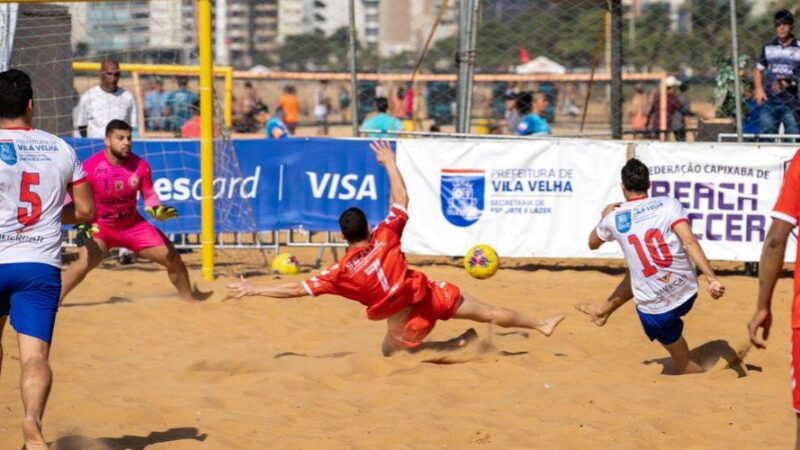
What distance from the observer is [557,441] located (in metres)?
5.53

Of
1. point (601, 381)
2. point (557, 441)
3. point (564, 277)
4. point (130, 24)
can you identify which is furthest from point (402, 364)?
point (130, 24)

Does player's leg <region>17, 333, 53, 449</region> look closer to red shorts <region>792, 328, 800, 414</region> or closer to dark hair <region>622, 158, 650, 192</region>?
red shorts <region>792, 328, 800, 414</region>

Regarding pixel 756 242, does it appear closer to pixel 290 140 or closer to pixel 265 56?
pixel 290 140

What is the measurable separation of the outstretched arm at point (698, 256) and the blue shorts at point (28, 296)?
12.7 ft

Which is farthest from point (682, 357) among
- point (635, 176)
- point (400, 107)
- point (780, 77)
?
point (400, 107)

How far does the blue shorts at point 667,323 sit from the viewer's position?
702cm

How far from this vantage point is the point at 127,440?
562 centimetres

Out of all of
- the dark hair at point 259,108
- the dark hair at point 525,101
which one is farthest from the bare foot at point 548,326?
the dark hair at point 259,108

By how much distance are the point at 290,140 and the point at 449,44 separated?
103 feet

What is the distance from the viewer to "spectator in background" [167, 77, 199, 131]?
16.6 m

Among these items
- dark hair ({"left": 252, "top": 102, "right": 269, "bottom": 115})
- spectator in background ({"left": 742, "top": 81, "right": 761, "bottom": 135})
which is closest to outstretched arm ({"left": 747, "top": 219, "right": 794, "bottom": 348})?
spectator in background ({"left": 742, "top": 81, "right": 761, "bottom": 135})

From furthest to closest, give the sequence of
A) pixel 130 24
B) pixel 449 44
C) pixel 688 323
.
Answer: pixel 449 44 → pixel 130 24 → pixel 688 323

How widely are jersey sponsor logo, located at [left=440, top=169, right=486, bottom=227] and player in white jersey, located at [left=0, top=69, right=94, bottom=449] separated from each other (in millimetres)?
6961

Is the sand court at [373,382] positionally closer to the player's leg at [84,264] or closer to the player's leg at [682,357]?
the player's leg at [682,357]
